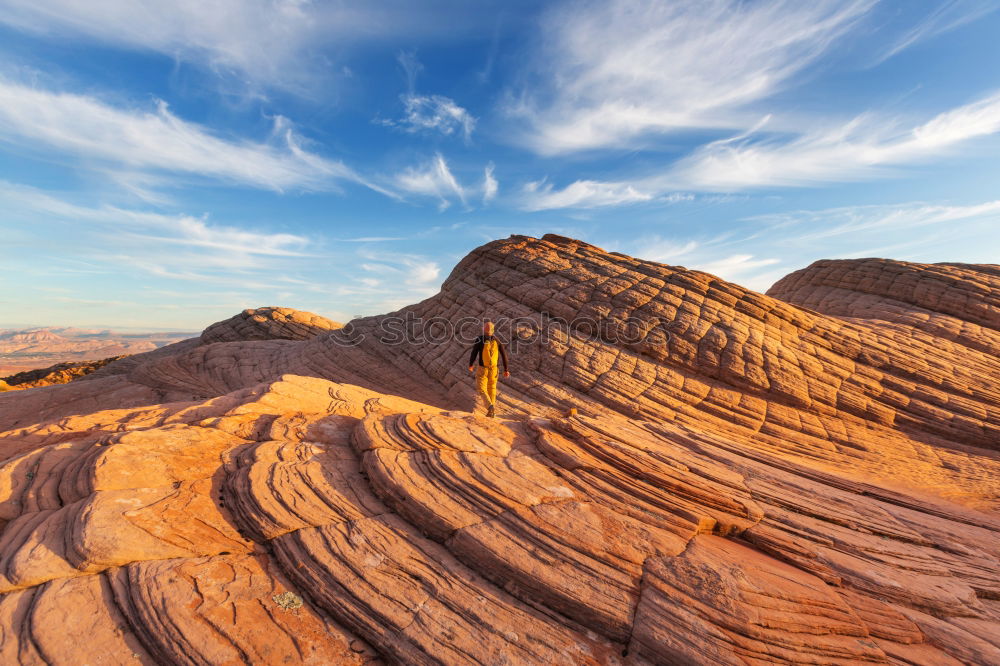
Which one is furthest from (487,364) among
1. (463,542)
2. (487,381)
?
(463,542)

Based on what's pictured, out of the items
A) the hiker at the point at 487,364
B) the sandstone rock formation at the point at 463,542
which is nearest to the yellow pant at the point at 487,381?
the hiker at the point at 487,364

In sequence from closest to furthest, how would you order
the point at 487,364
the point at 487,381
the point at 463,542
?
the point at 463,542, the point at 487,364, the point at 487,381

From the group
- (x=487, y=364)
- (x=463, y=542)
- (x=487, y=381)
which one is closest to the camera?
(x=463, y=542)

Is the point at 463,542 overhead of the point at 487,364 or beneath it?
beneath

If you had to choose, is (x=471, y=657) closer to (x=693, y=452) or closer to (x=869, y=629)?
(x=869, y=629)

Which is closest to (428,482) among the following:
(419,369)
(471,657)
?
(471,657)

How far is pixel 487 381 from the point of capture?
1238cm

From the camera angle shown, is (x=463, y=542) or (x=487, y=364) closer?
(x=463, y=542)

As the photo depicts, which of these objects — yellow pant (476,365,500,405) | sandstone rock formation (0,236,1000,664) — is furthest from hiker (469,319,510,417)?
sandstone rock formation (0,236,1000,664)

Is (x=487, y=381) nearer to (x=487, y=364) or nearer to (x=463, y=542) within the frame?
(x=487, y=364)

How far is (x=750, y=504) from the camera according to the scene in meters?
8.03

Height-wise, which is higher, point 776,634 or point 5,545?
point 5,545

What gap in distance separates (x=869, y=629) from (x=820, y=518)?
11.5ft

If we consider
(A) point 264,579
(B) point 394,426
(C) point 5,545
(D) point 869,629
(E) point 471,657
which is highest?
(B) point 394,426
